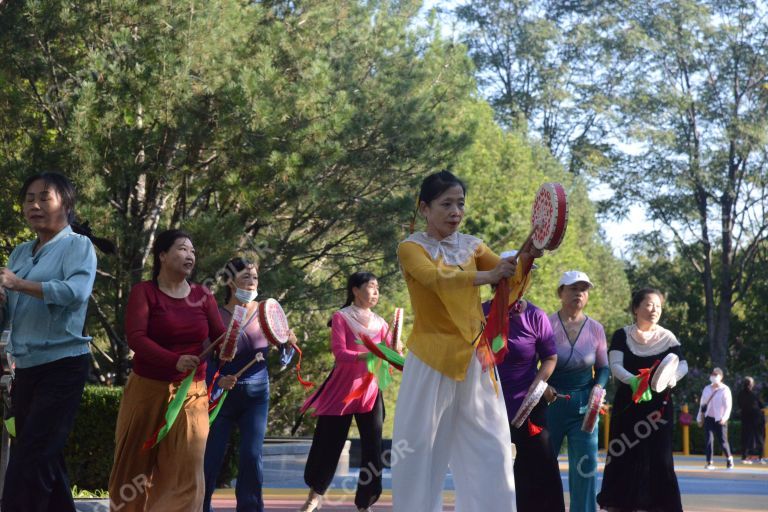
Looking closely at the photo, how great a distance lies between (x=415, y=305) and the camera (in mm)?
6324

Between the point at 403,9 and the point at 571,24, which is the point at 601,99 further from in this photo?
the point at 403,9

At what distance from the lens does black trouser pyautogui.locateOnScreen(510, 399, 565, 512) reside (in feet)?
27.7

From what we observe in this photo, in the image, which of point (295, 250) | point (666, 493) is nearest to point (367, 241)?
point (295, 250)

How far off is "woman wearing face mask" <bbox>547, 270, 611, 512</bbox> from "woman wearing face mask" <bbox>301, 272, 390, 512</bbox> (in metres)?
1.70

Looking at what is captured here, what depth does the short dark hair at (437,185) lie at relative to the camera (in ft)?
20.6

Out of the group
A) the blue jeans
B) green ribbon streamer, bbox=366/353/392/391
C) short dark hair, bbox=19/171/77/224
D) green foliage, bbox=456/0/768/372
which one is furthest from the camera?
green foliage, bbox=456/0/768/372

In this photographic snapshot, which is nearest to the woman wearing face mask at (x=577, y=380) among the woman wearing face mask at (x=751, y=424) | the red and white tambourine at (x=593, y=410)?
the red and white tambourine at (x=593, y=410)

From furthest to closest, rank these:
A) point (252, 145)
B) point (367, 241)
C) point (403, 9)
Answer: point (403, 9)
point (367, 241)
point (252, 145)

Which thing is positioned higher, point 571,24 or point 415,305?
point 571,24

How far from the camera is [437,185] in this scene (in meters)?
6.31

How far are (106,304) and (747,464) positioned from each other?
15.4 meters

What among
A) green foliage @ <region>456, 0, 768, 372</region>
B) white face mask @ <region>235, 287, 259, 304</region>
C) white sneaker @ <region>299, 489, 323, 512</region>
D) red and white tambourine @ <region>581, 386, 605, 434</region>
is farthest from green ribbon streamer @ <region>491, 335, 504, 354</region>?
green foliage @ <region>456, 0, 768, 372</region>

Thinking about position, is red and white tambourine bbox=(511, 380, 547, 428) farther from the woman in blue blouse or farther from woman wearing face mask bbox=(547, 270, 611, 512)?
the woman in blue blouse

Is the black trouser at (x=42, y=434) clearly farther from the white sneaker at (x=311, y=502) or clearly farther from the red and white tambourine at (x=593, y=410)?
the white sneaker at (x=311, y=502)
